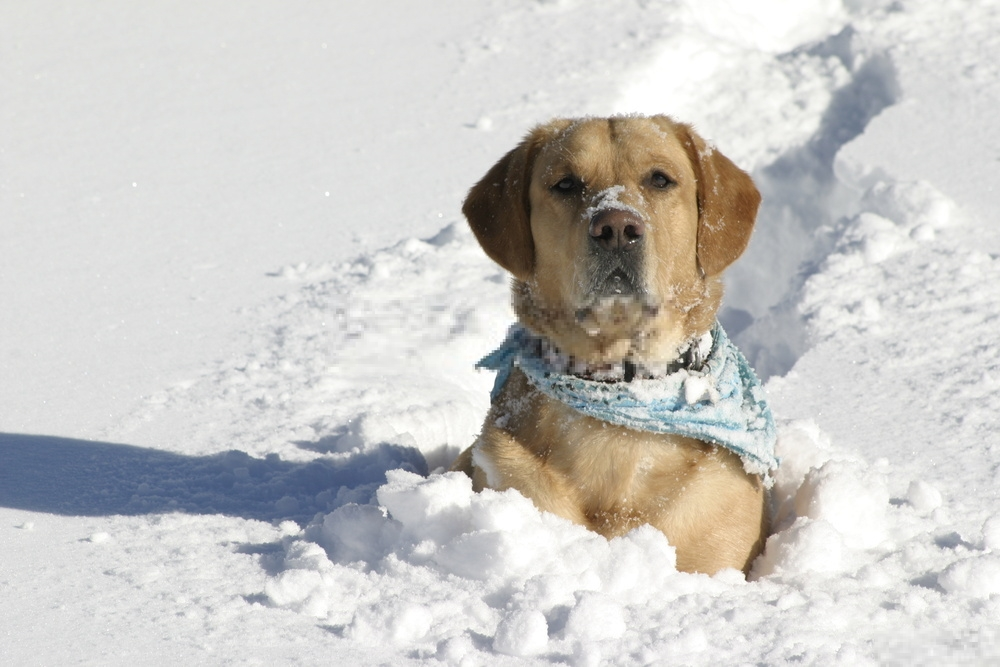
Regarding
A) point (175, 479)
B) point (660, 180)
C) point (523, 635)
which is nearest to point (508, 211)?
point (660, 180)

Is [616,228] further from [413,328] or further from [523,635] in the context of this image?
[413,328]

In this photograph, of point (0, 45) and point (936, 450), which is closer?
point (936, 450)

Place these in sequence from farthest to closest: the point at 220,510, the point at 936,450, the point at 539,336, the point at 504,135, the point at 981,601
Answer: the point at 504,135
the point at 936,450
the point at 220,510
the point at 539,336
the point at 981,601

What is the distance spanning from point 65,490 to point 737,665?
2.74 metres

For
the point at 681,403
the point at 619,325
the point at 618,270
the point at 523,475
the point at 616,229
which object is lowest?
the point at 523,475

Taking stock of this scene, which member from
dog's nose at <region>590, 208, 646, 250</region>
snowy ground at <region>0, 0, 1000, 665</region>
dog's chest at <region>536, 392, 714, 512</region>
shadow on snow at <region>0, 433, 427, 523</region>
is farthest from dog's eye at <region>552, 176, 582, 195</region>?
shadow on snow at <region>0, 433, 427, 523</region>

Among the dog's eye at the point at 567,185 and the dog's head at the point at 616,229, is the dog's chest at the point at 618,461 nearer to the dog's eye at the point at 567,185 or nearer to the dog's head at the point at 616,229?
the dog's head at the point at 616,229

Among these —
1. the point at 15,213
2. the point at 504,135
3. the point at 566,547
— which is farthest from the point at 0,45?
the point at 566,547

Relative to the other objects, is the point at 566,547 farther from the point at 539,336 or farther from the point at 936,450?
the point at 936,450

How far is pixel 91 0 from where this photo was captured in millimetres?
10250

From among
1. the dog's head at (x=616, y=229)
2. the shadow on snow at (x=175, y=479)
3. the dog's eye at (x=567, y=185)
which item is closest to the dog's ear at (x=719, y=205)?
the dog's head at (x=616, y=229)

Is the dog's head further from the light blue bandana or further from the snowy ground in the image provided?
the snowy ground

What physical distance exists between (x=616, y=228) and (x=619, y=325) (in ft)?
1.19

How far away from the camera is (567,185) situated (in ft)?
12.9
